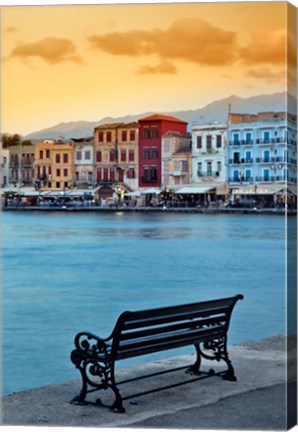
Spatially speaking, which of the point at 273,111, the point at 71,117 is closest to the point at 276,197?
the point at 273,111

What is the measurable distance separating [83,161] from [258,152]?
2027 millimetres

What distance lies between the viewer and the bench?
8.80 feet

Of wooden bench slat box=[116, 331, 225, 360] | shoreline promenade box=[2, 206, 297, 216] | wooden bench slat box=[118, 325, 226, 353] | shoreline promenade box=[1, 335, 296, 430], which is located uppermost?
shoreline promenade box=[2, 206, 297, 216]

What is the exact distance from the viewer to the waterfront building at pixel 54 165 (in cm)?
909

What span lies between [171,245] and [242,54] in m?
8.49

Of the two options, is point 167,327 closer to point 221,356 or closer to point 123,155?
point 221,356

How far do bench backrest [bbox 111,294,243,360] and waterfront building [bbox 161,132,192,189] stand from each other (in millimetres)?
6323

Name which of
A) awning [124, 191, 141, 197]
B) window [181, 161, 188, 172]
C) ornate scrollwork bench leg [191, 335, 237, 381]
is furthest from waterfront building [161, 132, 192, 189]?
ornate scrollwork bench leg [191, 335, 237, 381]

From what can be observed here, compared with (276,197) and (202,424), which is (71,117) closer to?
(276,197)

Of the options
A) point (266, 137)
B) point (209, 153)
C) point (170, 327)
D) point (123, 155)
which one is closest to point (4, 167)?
point (123, 155)

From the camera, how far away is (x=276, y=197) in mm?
9812

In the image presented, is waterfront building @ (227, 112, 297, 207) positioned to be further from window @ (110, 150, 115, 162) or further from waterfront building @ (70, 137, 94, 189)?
waterfront building @ (70, 137, 94, 189)

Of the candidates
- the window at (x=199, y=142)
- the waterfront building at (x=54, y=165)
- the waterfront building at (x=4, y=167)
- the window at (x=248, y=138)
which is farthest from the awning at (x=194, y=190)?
the waterfront building at (x=4, y=167)

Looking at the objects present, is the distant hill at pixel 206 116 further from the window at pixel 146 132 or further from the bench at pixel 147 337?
the bench at pixel 147 337
